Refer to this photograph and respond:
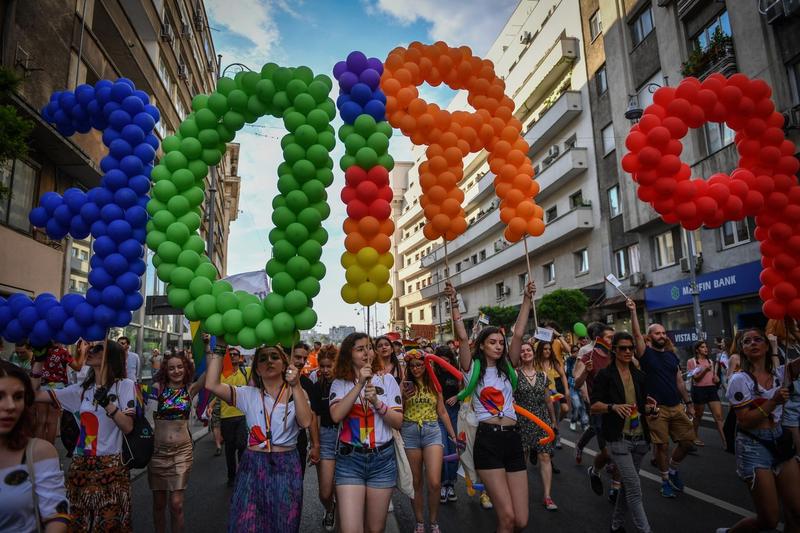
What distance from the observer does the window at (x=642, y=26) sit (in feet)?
69.2

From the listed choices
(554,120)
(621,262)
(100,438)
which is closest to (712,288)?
(621,262)

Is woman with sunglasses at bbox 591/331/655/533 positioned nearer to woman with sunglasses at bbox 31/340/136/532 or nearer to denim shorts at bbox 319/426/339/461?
denim shorts at bbox 319/426/339/461

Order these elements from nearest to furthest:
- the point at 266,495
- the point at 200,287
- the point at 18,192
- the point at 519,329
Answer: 1. the point at 266,495
2. the point at 200,287
3. the point at 519,329
4. the point at 18,192

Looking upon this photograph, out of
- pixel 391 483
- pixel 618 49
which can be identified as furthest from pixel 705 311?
pixel 391 483

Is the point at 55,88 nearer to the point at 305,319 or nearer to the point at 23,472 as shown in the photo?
the point at 305,319

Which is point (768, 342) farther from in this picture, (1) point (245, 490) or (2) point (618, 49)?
(2) point (618, 49)

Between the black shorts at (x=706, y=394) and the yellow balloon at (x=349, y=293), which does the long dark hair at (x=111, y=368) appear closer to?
the yellow balloon at (x=349, y=293)

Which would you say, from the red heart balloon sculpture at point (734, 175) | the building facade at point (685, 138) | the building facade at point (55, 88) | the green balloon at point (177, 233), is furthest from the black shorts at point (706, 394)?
the building facade at point (55, 88)

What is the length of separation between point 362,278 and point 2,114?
185 inches

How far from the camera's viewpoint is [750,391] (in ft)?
15.2

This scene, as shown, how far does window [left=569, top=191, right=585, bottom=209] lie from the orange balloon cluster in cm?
2254

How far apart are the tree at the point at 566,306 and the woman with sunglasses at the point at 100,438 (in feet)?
64.9

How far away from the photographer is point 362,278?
4.67m

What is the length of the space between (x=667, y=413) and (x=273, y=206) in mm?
5542
